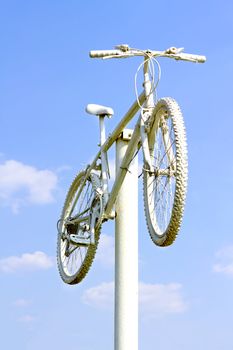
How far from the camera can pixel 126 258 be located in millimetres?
10156

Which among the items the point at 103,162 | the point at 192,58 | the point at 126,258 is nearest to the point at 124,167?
the point at 103,162

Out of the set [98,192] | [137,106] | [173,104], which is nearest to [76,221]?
[98,192]

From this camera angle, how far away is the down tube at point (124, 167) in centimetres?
909

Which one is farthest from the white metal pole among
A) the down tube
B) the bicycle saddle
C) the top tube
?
the top tube

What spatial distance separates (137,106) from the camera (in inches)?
369

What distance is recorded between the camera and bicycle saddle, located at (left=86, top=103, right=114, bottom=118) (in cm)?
1103

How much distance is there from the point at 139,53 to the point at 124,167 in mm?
1353

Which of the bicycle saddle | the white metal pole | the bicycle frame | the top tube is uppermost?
the bicycle saddle

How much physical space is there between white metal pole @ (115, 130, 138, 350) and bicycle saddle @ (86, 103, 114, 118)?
25.2 inches

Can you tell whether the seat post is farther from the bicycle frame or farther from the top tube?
the top tube

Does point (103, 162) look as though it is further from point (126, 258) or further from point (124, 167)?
point (126, 258)

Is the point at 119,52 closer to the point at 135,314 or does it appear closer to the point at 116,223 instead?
the point at 116,223

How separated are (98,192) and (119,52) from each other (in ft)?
6.63

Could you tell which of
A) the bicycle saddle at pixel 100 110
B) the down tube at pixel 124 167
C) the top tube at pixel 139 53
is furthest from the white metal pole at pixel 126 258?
the top tube at pixel 139 53
